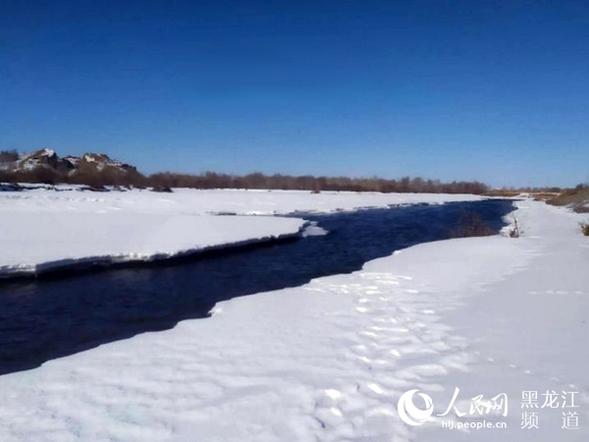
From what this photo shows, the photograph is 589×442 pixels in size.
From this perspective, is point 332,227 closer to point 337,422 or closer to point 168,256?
point 168,256

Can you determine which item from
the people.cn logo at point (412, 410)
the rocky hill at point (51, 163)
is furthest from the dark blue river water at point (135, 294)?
the rocky hill at point (51, 163)

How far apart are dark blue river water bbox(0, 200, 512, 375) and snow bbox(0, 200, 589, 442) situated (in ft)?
3.45

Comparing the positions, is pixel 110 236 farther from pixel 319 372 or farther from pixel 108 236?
pixel 319 372

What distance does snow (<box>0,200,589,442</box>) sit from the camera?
3.96 m

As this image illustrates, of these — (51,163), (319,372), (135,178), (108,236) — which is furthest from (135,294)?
(51,163)

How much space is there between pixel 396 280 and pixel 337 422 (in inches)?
256

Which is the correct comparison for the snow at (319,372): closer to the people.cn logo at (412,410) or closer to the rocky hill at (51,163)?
the people.cn logo at (412,410)

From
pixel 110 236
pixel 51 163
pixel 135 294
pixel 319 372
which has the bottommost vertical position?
pixel 135 294

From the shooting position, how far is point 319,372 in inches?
202

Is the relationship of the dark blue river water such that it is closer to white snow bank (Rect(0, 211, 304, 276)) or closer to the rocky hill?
white snow bank (Rect(0, 211, 304, 276))

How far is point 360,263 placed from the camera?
14.3 metres

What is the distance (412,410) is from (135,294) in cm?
748

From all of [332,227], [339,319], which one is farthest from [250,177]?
[339,319]

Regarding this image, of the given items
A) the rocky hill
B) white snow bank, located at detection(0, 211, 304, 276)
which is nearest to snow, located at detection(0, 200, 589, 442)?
white snow bank, located at detection(0, 211, 304, 276)
